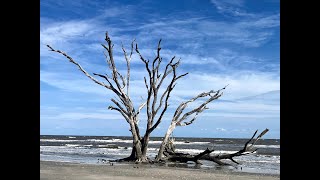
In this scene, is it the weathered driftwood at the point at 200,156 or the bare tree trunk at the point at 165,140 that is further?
the bare tree trunk at the point at 165,140

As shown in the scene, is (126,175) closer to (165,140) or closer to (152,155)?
(165,140)

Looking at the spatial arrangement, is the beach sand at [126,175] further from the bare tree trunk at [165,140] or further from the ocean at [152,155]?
the bare tree trunk at [165,140]

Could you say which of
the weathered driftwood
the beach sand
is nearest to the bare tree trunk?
the weathered driftwood

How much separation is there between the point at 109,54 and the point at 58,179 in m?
10.2

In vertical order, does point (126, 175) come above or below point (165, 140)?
below

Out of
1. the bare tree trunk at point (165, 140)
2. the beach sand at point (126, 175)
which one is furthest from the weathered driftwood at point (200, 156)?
the beach sand at point (126, 175)

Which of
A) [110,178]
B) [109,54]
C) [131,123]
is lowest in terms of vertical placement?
[110,178]

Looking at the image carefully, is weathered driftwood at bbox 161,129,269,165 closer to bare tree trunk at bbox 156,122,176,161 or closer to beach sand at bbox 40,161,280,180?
bare tree trunk at bbox 156,122,176,161

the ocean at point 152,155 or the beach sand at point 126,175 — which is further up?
the beach sand at point 126,175

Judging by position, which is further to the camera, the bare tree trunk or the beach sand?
the bare tree trunk

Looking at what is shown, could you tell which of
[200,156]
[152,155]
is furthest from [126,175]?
[152,155]
